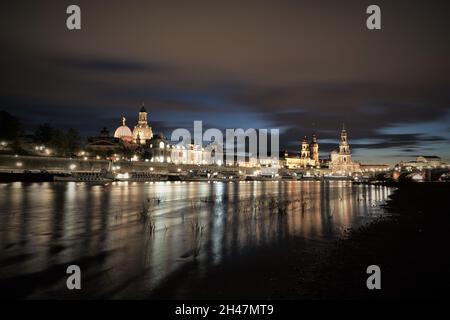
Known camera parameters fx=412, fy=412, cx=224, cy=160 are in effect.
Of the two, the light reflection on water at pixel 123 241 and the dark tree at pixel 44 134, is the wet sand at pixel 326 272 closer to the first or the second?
the light reflection on water at pixel 123 241

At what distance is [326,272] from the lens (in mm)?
14484

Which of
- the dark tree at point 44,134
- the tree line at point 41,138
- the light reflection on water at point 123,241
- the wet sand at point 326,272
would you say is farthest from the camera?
the dark tree at point 44,134

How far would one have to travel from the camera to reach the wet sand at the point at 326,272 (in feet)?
40.4

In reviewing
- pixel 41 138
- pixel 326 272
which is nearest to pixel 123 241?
pixel 326 272

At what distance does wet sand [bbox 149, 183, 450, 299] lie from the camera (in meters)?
12.3

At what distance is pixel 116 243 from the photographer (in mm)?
20250

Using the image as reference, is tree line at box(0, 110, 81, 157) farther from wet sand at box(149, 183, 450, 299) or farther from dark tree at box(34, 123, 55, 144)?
wet sand at box(149, 183, 450, 299)

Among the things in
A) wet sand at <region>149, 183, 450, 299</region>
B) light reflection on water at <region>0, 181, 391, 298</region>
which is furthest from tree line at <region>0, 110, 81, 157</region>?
wet sand at <region>149, 183, 450, 299</region>

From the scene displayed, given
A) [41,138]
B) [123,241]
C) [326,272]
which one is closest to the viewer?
[326,272]

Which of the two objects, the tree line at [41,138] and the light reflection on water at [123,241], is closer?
the light reflection on water at [123,241]

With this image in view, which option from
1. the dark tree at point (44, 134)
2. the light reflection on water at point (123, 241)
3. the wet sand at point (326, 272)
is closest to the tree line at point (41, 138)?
the dark tree at point (44, 134)

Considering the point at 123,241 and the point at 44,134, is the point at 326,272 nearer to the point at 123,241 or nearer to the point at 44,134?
the point at 123,241

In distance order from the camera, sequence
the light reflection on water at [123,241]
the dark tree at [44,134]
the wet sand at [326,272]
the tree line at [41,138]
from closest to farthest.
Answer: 1. the wet sand at [326,272]
2. the light reflection on water at [123,241]
3. the tree line at [41,138]
4. the dark tree at [44,134]
